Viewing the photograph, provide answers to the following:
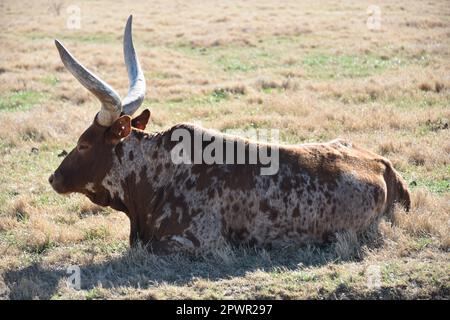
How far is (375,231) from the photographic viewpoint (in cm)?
641

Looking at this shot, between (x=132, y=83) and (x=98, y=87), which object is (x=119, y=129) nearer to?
(x=98, y=87)

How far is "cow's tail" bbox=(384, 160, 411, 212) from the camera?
6758mm

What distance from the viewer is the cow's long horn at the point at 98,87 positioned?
19.7 ft

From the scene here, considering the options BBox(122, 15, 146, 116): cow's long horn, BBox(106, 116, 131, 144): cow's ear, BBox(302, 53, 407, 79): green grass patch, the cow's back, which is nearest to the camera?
the cow's back

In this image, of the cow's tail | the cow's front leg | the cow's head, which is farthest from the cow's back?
the cow's head

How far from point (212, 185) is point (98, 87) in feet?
4.46

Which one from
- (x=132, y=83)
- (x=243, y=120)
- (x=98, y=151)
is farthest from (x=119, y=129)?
(x=243, y=120)

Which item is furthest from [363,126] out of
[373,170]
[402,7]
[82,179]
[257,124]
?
[402,7]

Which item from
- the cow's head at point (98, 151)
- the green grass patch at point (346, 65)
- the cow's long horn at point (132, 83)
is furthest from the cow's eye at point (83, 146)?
the green grass patch at point (346, 65)

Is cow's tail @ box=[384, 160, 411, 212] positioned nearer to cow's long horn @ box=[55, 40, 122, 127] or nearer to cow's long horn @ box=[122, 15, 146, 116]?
cow's long horn @ box=[122, 15, 146, 116]

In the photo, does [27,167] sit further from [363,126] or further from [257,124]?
Result: [363,126]

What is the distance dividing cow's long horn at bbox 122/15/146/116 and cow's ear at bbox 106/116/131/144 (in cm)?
36

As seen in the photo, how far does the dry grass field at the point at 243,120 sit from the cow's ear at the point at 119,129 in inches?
42.2

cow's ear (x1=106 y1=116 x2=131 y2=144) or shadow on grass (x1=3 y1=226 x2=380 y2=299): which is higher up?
cow's ear (x1=106 y1=116 x2=131 y2=144)
